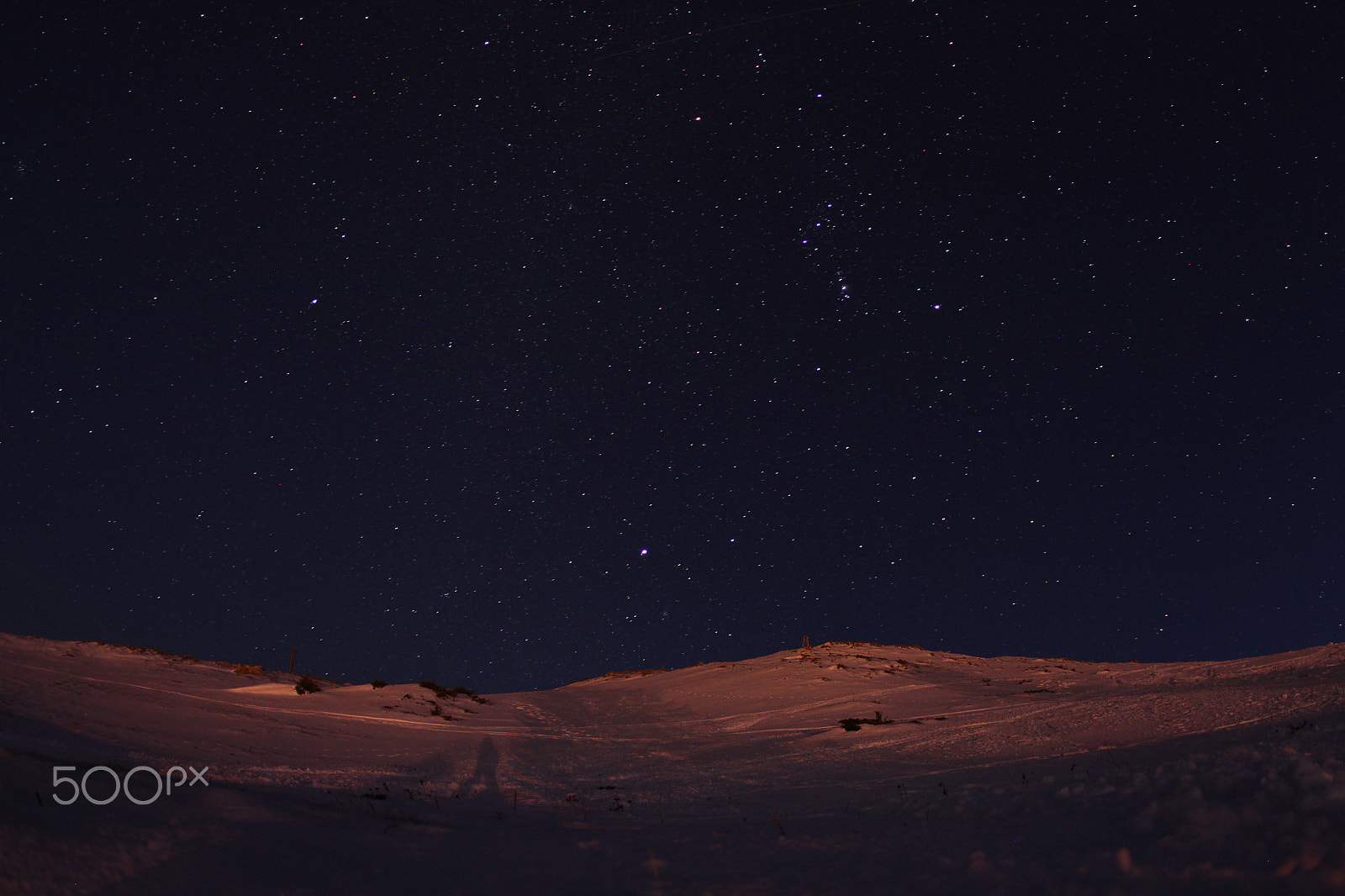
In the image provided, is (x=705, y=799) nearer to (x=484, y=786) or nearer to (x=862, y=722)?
(x=484, y=786)

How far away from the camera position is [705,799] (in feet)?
17.4

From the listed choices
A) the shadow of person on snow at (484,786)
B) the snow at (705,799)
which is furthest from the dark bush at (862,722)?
the shadow of person on snow at (484,786)

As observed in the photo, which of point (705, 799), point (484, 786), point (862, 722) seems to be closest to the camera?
point (705, 799)

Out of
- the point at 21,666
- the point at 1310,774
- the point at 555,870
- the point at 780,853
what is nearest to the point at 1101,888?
the point at 1310,774

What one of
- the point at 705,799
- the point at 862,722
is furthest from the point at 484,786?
the point at 862,722

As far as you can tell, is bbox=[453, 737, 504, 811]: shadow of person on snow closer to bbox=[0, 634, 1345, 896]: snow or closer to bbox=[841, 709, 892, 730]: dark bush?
bbox=[0, 634, 1345, 896]: snow

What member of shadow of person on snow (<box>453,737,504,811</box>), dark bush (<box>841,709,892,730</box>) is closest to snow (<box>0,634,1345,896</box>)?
shadow of person on snow (<box>453,737,504,811</box>)

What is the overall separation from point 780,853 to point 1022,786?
5.25 feet

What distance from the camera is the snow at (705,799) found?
8.23 ft

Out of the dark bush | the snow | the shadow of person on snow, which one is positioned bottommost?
the dark bush

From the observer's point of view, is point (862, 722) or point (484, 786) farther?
point (862, 722)

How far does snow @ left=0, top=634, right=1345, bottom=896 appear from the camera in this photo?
2.51m

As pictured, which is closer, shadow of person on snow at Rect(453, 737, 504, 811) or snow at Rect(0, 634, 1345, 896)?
snow at Rect(0, 634, 1345, 896)

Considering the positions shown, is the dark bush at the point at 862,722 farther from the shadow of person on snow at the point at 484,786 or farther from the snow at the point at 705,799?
the shadow of person on snow at the point at 484,786
